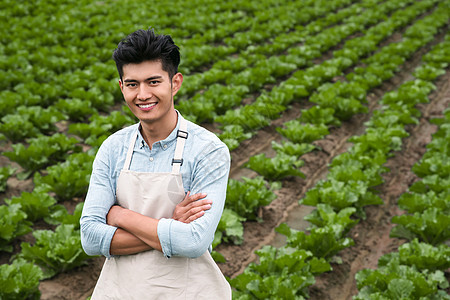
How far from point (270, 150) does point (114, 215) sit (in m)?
5.72

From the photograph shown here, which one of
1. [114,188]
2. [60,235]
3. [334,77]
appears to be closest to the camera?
[114,188]

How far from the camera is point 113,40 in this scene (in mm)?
12328

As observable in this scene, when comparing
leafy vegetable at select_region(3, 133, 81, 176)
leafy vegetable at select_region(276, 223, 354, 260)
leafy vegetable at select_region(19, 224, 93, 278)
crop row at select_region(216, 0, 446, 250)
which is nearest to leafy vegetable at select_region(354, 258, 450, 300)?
leafy vegetable at select_region(276, 223, 354, 260)

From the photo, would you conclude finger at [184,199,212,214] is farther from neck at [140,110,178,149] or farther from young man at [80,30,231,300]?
neck at [140,110,178,149]

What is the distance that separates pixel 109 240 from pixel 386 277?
10.3 ft

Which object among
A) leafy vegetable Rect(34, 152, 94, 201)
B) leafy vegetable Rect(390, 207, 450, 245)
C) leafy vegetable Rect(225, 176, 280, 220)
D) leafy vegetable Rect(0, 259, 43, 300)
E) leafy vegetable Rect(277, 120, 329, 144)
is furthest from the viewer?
leafy vegetable Rect(277, 120, 329, 144)

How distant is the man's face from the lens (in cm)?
192

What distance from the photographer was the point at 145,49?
1.87m

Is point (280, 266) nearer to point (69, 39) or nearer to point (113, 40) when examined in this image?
point (113, 40)

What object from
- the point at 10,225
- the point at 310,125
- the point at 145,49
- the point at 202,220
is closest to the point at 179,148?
the point at 202,220

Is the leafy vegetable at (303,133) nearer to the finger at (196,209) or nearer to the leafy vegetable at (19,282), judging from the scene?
the leafy vegetable at (19,282)

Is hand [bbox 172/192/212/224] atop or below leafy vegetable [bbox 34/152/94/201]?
atop

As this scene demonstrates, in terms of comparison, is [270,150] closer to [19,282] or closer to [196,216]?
[19,282]

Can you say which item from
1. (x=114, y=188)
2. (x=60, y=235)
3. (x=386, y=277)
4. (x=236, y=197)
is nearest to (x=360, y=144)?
(x=236, y=197)
